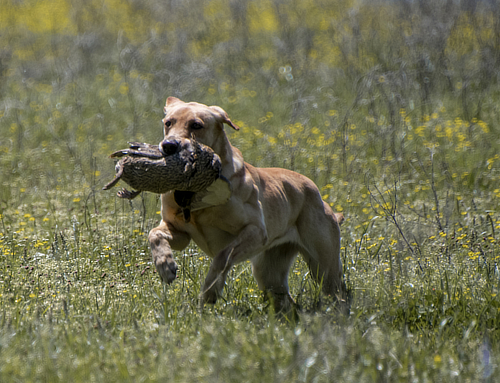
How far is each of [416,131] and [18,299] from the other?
6.72 m

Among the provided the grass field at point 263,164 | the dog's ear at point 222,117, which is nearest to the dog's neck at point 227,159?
the dog's ear at point 222,117

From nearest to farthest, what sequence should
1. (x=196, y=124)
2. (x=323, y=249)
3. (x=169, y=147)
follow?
(x=169, y=147) → (x=196, y=124) → (x=323, y=249)

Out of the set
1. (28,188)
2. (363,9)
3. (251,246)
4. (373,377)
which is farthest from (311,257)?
(363,9)

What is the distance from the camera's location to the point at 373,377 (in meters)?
2.89

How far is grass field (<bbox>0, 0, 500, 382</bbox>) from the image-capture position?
3.12 metres

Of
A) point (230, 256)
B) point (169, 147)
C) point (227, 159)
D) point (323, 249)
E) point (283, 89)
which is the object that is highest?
point (169, 147)

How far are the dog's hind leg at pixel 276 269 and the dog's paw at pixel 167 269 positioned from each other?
40.3 inches

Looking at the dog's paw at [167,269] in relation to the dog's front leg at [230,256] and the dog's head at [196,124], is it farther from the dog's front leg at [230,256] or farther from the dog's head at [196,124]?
the dog's head at [196,124]

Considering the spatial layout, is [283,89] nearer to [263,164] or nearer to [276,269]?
[263,164]

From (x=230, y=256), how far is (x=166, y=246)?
48cm

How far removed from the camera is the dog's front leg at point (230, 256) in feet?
13.5

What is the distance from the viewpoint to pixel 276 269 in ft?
17.1

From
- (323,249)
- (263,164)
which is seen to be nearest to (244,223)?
(323,249)

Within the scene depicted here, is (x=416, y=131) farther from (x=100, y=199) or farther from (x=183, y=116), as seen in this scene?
(x=183, y=116)
